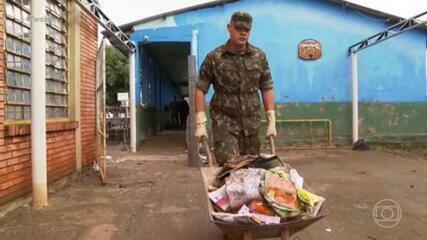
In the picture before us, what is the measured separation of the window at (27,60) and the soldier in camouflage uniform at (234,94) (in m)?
2.77

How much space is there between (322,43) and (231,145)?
11895 millimetres

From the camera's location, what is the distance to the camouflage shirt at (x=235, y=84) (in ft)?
17.6

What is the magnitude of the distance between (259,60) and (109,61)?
40.9 m

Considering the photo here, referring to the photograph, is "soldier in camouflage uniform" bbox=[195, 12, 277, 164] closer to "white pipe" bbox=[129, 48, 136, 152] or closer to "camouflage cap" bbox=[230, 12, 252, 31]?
"camouflage cap" bbox=[230, 12, 252, 31]

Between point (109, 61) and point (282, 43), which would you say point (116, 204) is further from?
point (109, 61)

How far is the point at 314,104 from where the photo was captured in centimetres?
1642

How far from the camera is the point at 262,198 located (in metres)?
3.96

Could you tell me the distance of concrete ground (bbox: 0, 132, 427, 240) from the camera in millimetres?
5691

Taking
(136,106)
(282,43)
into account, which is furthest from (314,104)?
(136,106)

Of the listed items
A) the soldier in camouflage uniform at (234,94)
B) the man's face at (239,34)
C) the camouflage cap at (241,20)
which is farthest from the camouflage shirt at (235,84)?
the camouflage cap at (241,20)

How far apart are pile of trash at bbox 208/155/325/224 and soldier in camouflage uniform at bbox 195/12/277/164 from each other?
39.0 inches

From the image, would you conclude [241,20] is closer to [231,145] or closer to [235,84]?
[235,84]

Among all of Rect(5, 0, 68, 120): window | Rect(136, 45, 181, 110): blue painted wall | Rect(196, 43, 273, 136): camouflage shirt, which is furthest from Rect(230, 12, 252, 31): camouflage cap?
Rect(136, 45, 181, 110): blue painted wall

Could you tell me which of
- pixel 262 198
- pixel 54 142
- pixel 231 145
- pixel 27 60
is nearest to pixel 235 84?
pixel 231 145
